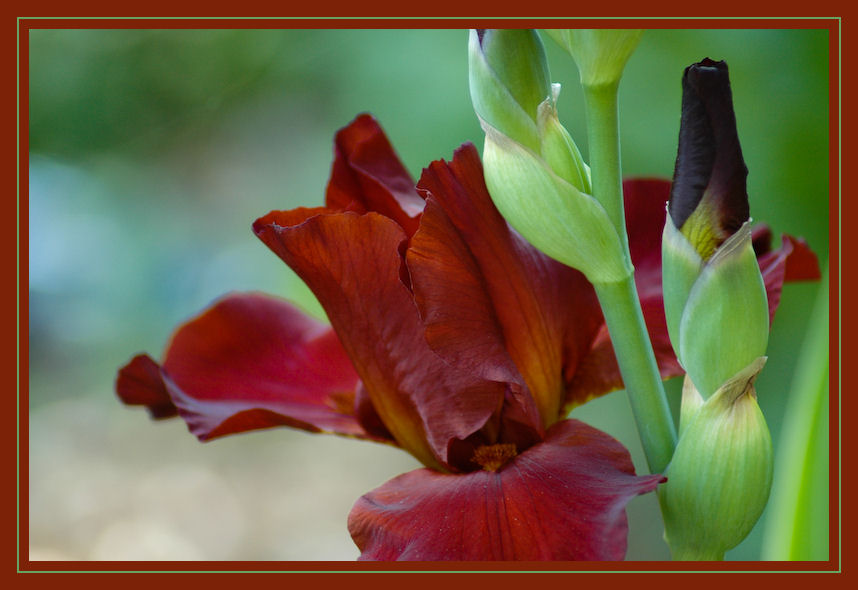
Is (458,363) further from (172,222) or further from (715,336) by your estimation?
(172,222)

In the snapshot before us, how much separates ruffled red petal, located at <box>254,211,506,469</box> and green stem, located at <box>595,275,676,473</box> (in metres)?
0.05

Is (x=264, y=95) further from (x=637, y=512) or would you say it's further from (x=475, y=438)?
(x=475, y=438)

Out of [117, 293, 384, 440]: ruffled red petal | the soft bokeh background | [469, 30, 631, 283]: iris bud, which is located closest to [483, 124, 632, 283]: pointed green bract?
[469, 30, 631, 283]: iris bud

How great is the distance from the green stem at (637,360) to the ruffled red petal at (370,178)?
0.09 m

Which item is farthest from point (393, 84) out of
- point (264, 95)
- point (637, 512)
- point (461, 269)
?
point (461, 269)

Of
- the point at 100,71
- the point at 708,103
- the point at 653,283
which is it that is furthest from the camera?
the point at 100,71

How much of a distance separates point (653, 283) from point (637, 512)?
1.46 ft

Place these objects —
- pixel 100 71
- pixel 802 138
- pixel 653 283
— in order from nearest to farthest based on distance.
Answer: pixel 653 283 → pixel 802 138 → pixel 100 71

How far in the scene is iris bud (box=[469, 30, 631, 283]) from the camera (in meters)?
0.28

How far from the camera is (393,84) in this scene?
799 millimetres

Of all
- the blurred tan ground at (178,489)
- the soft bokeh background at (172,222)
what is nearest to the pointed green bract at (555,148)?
the soft bokeh background at (172,222)

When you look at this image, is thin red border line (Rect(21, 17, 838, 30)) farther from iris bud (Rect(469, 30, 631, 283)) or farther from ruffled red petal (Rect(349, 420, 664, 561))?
ruffled red petal (Rect(349, 420, 664, 561))

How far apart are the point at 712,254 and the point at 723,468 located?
64 mm

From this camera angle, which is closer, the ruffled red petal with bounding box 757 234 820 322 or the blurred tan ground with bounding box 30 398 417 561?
the ruffled red petal with bounding box 757 234 820 322
